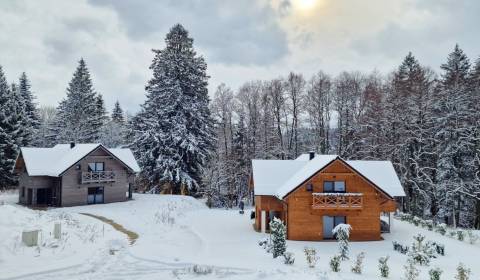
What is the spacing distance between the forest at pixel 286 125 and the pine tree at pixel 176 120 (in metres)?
0.13

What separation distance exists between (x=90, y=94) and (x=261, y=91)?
26279mm

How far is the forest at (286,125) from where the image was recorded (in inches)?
1385

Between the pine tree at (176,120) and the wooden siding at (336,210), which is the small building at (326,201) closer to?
the wooden siding at (336,210)

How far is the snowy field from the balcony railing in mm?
7778

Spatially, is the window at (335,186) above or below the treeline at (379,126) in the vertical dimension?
below

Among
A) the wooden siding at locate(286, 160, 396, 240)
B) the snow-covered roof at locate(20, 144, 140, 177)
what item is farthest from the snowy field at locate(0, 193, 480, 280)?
the snow-covered roof at locate(20, 144, 140, 177)

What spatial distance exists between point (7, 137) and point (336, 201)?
39.5 metres

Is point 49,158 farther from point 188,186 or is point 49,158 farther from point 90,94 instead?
point 90,94

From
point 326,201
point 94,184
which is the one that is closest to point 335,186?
point 326,201

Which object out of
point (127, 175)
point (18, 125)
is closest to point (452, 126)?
point (127, 175)

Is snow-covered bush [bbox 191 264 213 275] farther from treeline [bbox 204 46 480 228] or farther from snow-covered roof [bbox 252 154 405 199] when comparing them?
treeline [bbox 204 46 480 228]

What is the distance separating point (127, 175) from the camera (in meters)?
40.8

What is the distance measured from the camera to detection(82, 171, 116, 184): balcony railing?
121ft

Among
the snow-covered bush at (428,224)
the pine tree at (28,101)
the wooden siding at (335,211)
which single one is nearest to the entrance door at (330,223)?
the wooden siding at (335,211)
